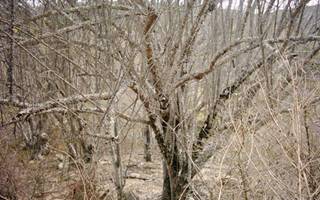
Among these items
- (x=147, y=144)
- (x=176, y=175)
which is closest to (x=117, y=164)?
(x=176, y=175)

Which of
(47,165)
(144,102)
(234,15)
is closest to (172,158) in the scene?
(144,102)

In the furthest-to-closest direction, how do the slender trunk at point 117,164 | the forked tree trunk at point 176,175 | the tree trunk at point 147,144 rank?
the tree trunk at point 147,144 → the slender trunk at point 117,164 → the forked tree trunk at point 176,175

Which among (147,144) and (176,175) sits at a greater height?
(176,175)

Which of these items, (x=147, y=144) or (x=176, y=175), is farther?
(x=147, y=144)

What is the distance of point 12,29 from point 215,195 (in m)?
2.32

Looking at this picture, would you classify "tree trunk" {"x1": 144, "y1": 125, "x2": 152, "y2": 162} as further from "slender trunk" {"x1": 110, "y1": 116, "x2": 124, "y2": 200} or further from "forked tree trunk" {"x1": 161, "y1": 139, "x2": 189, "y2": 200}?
"forked tree trunk" {"x1": 161, "y1": 139, "x2": 189, "y2": 200}

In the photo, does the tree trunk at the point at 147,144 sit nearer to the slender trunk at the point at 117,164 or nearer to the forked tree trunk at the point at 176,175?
the slender trunk at the point at 117,164

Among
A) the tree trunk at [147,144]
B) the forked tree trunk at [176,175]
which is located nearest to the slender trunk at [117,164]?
the forked tree trunk at [176,175]

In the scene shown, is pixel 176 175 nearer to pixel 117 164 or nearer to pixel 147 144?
pixel 117 164

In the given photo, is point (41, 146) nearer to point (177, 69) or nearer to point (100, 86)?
point (100, 86)

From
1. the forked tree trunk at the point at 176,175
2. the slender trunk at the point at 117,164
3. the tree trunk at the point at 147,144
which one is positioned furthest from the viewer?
the tree trunk at the point at 147,144

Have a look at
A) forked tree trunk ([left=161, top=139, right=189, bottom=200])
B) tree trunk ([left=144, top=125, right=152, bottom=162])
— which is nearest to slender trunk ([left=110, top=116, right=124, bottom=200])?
forked tree trunk ([left=161, top=139, right=189, bottom=200])

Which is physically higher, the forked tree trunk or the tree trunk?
the forked tree trunk

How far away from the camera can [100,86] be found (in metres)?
4.73
